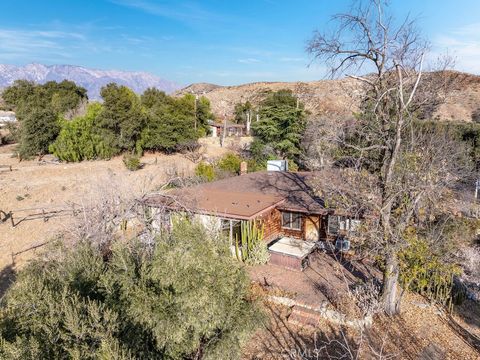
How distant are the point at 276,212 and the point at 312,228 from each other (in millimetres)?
2227

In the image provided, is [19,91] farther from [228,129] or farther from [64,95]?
[228,129]

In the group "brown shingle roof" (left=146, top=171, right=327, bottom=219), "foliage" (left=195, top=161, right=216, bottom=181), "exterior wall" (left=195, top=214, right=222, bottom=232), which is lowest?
"foliage" (left=195, top=161, right=216, bottom=181)

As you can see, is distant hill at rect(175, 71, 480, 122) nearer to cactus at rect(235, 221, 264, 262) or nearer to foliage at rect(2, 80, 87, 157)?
cactus at rect(235, 221, 264, 262)

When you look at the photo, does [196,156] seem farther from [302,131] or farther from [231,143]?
[302,131]

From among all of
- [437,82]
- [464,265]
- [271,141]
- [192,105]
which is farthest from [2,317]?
[192,105]

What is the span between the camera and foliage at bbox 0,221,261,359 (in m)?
6.88

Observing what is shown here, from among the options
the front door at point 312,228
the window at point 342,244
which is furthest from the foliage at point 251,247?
the window at point 342,244

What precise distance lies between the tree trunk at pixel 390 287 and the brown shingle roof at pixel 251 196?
5.04 meters

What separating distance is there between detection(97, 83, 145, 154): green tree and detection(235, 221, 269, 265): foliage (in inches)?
1112

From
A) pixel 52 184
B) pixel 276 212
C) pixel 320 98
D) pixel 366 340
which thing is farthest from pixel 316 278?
pixel 320 98

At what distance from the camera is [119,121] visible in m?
40.0

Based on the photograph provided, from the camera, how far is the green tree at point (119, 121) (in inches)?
1554

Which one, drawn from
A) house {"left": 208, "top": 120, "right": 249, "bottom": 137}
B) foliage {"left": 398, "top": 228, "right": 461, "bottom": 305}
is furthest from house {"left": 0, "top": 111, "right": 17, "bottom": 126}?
foliage {"left": 398, "top": 228, "right": 461, "bottom": 305}

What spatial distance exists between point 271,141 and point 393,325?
28.1 meters
